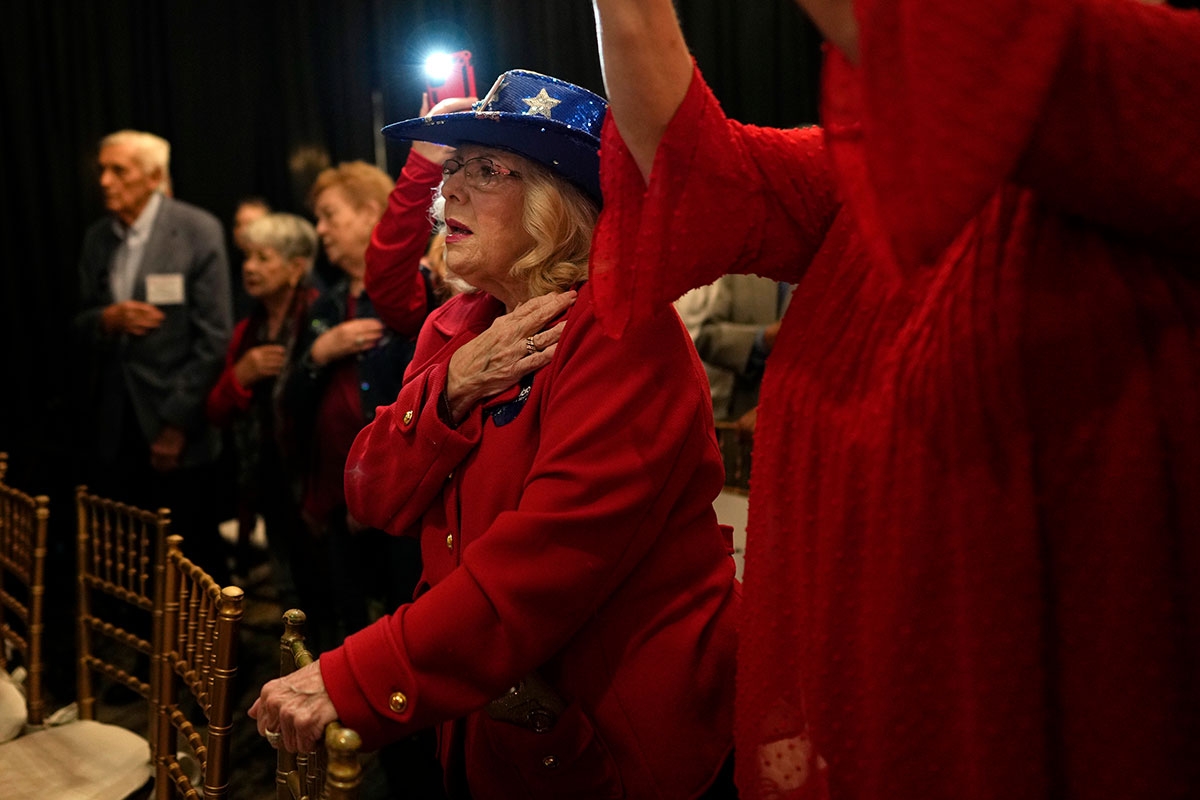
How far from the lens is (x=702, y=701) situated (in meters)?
1.15

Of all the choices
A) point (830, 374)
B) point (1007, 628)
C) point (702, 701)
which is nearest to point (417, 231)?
point (702, 701)

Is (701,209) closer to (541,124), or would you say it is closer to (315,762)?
(541,124)

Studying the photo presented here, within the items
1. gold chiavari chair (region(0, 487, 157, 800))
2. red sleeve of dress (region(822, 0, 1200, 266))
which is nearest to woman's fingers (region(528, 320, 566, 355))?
red sleeve of dress (region(822, 0, 1200, 266))

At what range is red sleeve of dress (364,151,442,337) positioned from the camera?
2252mm

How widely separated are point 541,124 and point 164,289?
2796 mm

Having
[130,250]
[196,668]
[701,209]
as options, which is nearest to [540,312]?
[701,209]

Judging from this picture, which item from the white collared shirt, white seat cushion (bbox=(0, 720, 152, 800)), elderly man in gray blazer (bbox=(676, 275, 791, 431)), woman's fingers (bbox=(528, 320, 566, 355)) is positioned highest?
Result: woman's fingers (bbox=(528, 320, 566, 355))

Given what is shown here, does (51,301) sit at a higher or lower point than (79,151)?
lower

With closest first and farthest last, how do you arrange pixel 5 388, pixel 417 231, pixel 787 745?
pixel 787 745, pixel 417 231, pixel 5 388

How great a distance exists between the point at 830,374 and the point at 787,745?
309 mm

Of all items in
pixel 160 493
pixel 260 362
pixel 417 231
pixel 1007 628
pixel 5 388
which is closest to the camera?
pixel 1007 628

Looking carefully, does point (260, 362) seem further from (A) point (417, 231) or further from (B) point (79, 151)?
(B) point (79, 151)

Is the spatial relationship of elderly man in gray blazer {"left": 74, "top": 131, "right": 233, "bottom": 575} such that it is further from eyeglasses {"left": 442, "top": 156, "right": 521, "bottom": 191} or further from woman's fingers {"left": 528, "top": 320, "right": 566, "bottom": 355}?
woman's fingers {"left": 528, "top": 320, "right": 566, "bottom": 355}

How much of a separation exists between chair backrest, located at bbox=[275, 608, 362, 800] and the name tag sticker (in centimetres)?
273
